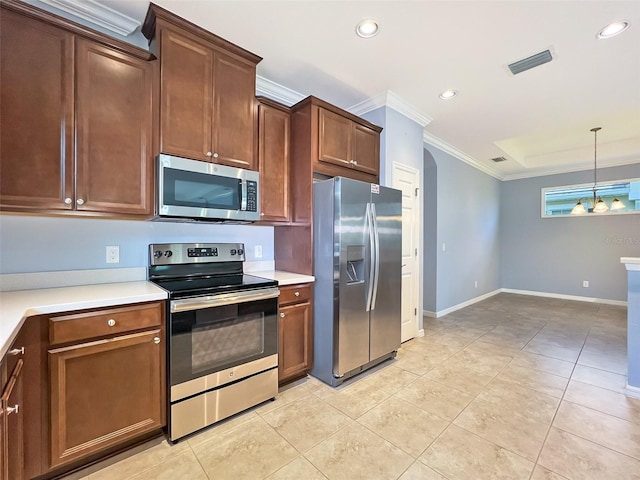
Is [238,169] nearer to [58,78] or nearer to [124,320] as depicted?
[58,78]

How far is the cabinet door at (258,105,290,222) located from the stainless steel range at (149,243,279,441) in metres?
0.60

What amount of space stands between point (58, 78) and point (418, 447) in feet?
9.78

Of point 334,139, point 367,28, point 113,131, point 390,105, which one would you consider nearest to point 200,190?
point 113,131

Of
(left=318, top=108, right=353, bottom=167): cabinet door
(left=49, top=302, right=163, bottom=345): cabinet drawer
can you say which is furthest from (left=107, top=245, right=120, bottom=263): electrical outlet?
(left=318, top=108, right=353, bottom=167): cabinet door

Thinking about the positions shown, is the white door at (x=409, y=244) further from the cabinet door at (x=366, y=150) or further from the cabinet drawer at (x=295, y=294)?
the cabinet drawer at (x=295, y=294)

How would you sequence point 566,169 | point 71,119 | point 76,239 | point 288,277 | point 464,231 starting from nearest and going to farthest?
point 71,119, point 76,239, point 288,277, point 464,231, point 566,169

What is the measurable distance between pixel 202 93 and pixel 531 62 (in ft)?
9.09

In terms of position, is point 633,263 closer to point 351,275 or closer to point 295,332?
point 351,275

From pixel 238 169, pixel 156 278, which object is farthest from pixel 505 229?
pixel 156 278

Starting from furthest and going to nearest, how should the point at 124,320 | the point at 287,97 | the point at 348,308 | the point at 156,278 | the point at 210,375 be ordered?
1. the point at 287,97
2. the point at 348,308
3. the point at 156,278
4. the point at 210,375
5. the point at 124,320

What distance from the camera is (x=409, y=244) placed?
136 inches

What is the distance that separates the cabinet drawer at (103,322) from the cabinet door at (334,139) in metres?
1.80

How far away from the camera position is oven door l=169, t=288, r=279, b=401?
1712 mm

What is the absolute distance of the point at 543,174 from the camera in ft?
20.5
